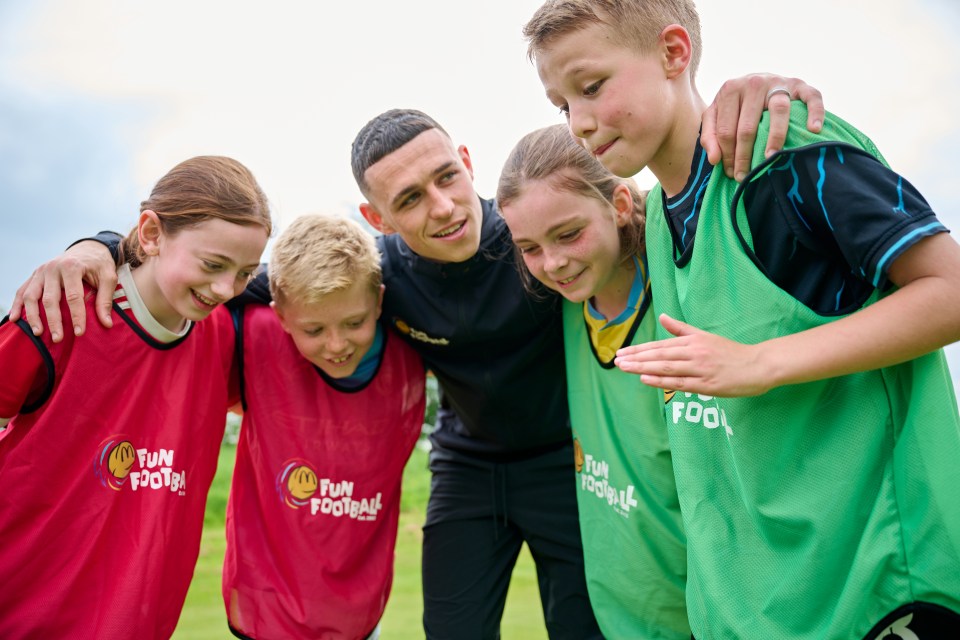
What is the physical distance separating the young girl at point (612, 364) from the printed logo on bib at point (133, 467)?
1118 mm

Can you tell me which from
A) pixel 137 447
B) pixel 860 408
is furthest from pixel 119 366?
pixel 860 408

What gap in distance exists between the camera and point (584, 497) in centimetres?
229

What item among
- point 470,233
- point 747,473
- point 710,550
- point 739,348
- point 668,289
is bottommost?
point 710,550

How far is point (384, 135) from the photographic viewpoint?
8.02ft

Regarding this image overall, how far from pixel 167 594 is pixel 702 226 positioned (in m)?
1.72

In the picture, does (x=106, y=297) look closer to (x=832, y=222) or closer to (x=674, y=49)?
(x=674, y=49)

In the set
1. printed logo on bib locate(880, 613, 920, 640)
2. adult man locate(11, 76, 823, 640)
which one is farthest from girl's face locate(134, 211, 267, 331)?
printed logo on bib locate(880, 613, 920, 640)

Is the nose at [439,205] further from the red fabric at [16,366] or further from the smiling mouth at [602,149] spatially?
the red fabric at [16,366]

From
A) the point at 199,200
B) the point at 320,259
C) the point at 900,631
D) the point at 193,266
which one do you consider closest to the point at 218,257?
the point at 193,266

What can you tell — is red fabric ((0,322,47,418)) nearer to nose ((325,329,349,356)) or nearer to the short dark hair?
nose ((325,329,349,356))

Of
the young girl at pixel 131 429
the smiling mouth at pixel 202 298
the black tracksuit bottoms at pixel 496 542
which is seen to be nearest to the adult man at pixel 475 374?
the black tracksuit bottoms at pixel 496 542

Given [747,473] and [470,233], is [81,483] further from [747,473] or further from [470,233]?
[747,473]

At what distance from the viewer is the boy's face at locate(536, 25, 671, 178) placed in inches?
62.4

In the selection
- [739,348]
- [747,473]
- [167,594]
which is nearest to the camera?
[739,348]
